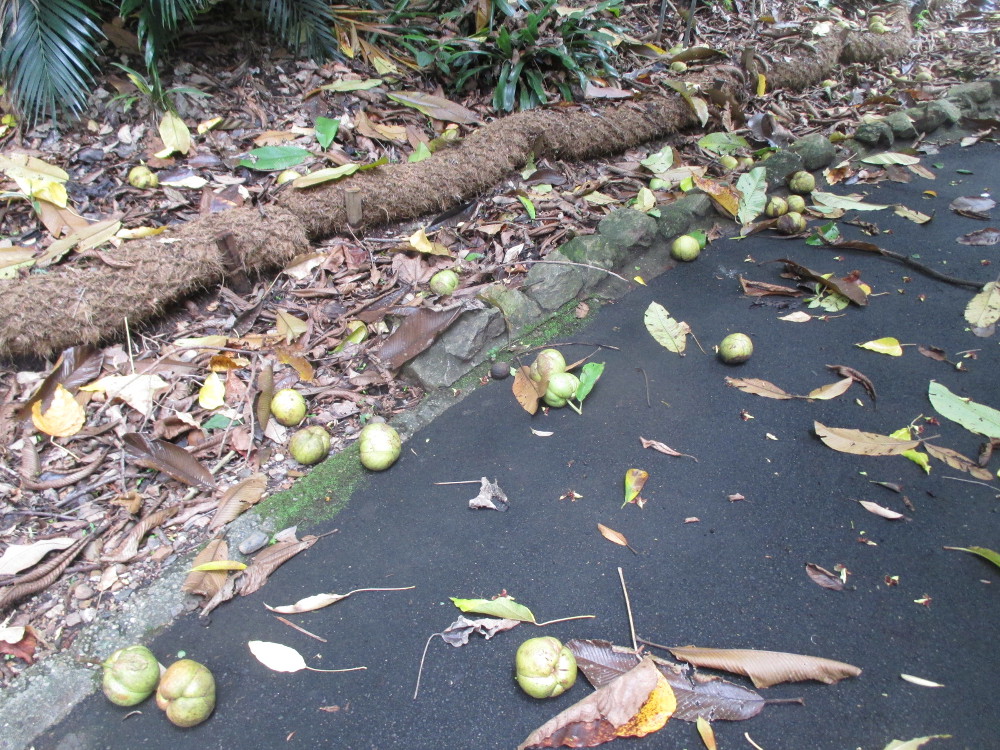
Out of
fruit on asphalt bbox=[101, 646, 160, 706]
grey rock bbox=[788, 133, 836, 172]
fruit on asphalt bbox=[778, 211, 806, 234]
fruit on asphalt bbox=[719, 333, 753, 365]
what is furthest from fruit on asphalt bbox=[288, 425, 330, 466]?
grey rock bbox=[788, 133, 836, 172]

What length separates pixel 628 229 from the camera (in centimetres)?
382

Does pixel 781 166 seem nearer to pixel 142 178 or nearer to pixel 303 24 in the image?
pixel 303 24

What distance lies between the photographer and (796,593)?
2074 mm

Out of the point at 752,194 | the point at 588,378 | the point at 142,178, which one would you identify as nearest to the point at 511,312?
the point at 588,378

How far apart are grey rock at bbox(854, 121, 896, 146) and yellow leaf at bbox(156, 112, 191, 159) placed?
A: 5.08 metres

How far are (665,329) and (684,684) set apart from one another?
1803 mm

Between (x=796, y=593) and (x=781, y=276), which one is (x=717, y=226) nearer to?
(x=781, y=276)

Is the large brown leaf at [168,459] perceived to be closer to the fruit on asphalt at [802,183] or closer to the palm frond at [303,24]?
the palm frond at [303,24]

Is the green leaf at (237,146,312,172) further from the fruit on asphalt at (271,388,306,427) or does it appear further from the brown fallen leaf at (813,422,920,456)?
the brown fallen leaf at (813,422,920,456)

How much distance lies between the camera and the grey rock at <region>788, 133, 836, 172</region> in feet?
15.6

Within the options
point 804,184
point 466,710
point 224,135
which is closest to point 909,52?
point 804,184

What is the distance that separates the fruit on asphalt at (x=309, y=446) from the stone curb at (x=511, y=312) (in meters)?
0.31

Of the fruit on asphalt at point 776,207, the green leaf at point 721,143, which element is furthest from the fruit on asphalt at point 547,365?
the green leaf at point 721,143

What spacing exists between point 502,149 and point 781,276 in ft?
6.55
